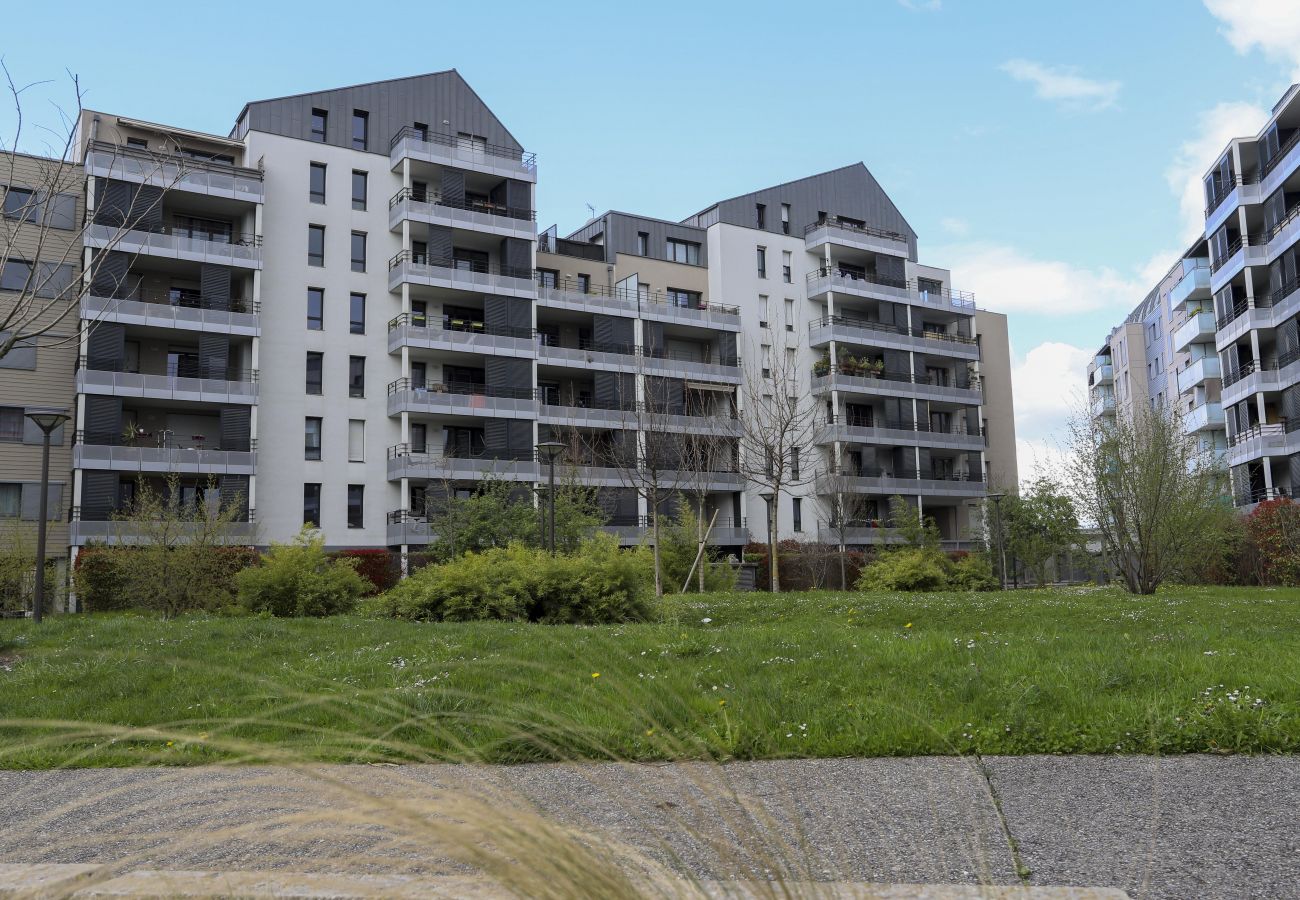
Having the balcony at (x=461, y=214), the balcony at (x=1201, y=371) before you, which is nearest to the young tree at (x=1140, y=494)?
the balcony at (x=461, y=214)

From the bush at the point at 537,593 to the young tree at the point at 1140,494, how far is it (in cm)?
1116

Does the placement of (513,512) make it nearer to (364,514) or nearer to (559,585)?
(559,585)

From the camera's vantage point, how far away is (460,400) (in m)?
41.1

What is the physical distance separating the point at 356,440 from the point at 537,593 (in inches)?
1078

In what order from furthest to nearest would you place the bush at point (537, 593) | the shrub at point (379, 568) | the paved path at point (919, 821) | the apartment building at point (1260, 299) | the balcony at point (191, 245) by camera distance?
the apartment building at point (1260, 299)
the balcony at point (191, 245)
the shrub at point (379, 568)
the bush at point (537, 593)
the paved path at point (919, 821)

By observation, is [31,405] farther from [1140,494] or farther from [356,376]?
[1140,494]

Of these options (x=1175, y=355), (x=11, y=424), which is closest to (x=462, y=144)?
(x=11, y=424)

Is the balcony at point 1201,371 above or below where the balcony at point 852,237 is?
below

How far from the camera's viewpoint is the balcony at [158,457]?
34125 millimetres

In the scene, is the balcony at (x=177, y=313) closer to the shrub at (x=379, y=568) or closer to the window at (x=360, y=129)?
the window at (x=360, y=129)

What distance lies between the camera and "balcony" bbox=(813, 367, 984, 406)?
5341 centimetres

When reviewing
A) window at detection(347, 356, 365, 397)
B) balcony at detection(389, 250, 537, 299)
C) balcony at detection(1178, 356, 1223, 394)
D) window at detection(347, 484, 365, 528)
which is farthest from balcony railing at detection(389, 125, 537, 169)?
balcony at detection(1178, 356, 1223, 394)

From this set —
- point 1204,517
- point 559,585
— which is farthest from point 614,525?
point 559,585

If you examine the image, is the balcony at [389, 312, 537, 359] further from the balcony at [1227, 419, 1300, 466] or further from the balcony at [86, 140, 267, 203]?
the balcony at [1227, 419, 1300, 466]
